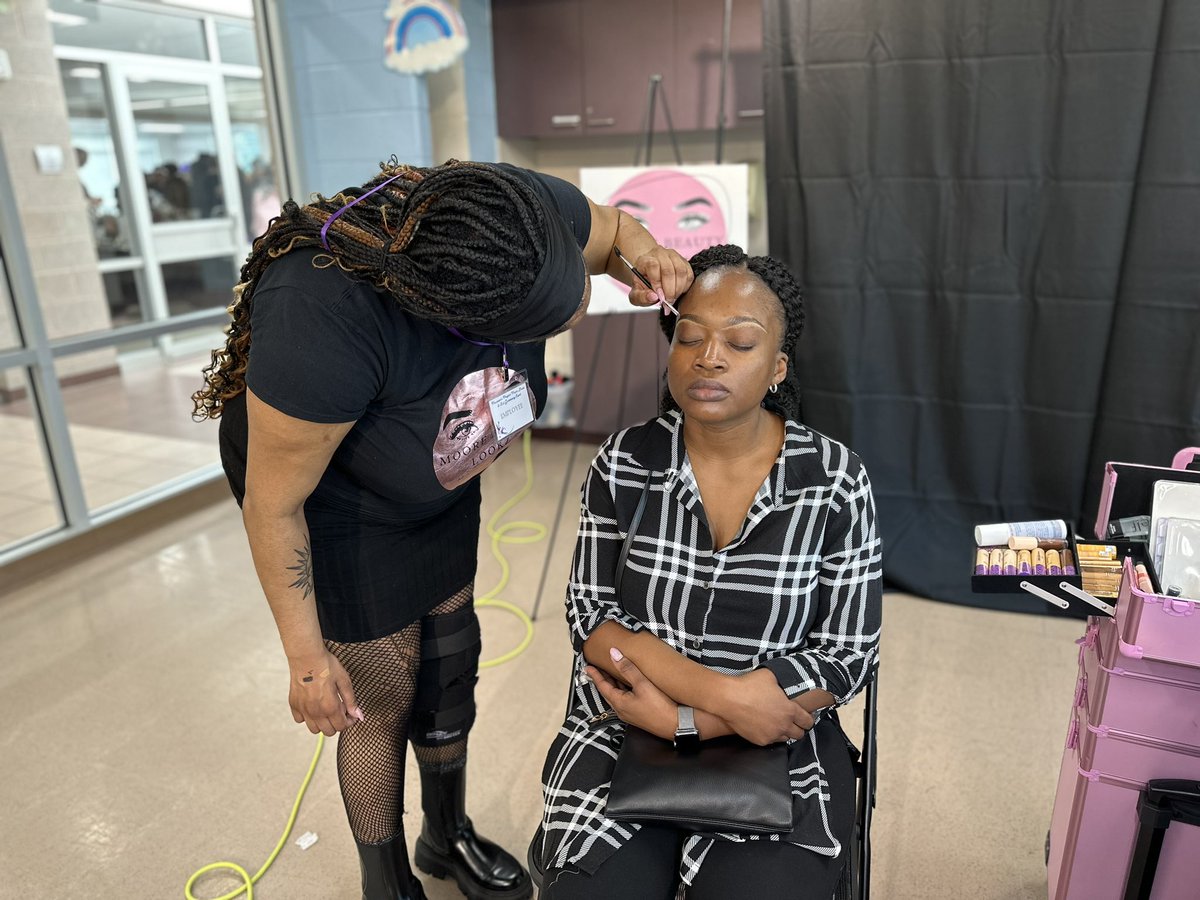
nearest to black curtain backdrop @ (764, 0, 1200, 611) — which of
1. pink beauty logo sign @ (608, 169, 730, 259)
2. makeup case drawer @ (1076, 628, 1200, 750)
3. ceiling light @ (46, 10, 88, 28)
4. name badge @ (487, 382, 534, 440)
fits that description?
pink beauty logo sign @ (608, 169, 730, 259)

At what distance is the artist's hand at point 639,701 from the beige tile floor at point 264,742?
0.72m

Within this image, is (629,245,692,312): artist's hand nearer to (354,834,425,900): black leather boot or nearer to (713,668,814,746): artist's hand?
(713,668,814,746): artist's hand

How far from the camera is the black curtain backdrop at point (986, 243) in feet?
7.25

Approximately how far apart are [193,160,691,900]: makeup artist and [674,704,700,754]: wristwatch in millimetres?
465

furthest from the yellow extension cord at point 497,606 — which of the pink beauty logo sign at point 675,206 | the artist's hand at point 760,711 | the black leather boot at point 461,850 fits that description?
the pink beauty logo sign at point 675,206

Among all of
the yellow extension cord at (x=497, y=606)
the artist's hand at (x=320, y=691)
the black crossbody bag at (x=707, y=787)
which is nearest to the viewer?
the black crossbody bag at (x=707, y=787)

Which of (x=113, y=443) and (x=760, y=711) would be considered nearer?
(x=760, y=711)

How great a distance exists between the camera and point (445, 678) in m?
1.47

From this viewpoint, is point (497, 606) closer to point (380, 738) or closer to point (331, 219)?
point (380, 738)

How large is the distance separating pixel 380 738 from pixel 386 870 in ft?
0.77

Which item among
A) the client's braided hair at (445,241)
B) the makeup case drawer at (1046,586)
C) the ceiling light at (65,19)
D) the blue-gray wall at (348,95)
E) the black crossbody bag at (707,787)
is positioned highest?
the ceiling light at (65,19)

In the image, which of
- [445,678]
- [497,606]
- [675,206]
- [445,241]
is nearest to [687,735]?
[445,678]

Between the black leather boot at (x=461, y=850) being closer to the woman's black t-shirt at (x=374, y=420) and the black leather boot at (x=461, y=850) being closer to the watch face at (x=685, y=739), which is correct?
the woman's black t-shirt at (x=374, y=420)

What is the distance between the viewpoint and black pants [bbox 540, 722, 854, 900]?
1.04 metres
